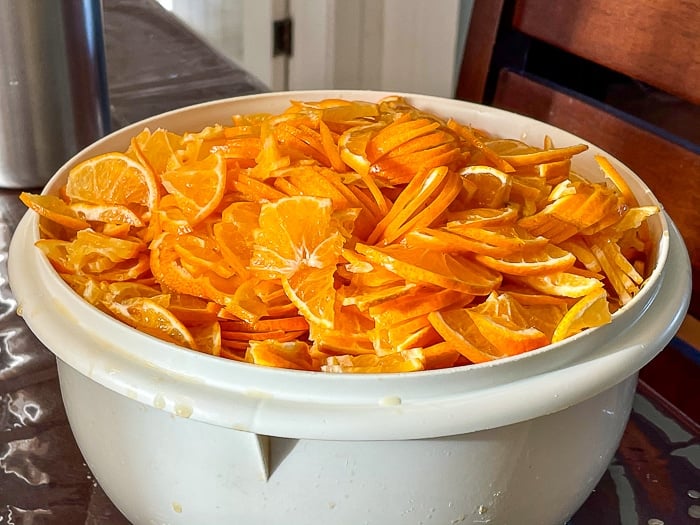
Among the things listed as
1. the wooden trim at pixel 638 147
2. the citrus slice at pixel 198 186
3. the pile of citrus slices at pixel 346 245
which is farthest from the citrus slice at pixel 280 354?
the wooden trim at pixel 638 147

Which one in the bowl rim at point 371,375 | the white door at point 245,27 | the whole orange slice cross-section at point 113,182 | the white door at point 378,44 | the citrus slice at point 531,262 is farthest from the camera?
the white door at point 245,27

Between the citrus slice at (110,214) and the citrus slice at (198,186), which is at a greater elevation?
the citrus slice at (198,186)

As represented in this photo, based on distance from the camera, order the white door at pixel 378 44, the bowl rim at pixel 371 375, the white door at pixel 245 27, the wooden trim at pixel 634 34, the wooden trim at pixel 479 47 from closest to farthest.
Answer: the bowl rim at pixel 371 375 < the wooden trim at pixel 634 34 < the wooden trim at pixel 479 47 < the white door at pixel 378 44 < the white door at pixel 245 27

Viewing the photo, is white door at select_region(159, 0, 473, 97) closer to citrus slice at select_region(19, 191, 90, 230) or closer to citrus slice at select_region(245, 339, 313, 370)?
citrus slice at select_region(19, 191, 90, 230)

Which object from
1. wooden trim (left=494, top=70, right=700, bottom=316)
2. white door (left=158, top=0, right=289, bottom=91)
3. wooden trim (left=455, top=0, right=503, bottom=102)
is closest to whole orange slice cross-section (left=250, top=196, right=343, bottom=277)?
wooden trim (left=494, top=70, right=700, bottom=316)

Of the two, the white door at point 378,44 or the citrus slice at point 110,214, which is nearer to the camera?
the citrus slice at point 110,214

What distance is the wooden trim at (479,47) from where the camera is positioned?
4.35 ft

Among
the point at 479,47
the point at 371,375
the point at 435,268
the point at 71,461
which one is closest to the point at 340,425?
the point at 371,375

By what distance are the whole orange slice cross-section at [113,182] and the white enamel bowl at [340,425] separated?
10cm

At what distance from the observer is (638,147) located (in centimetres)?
116

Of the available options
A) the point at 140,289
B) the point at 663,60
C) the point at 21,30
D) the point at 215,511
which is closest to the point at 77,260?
the point at 140,289

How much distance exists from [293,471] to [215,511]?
0.25 ft

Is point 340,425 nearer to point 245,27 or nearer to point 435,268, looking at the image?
point 435,268

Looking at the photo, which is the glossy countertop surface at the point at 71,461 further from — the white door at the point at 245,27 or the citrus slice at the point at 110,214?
the white door at the point at 245,27
